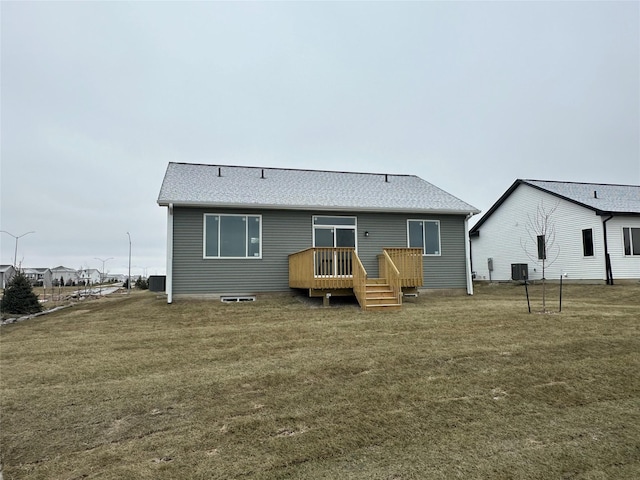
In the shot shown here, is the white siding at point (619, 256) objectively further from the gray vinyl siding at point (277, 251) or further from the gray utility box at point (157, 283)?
the gray utility box at point (157, 283)

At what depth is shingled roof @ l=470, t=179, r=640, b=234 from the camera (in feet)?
56.3

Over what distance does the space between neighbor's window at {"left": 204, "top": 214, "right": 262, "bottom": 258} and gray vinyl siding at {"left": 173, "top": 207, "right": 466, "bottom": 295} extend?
0.52ft

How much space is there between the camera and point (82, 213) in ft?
88.0

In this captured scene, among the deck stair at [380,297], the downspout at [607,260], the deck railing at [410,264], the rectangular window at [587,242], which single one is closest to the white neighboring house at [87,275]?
the deck stair at [380,297]

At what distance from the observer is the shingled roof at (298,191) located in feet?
42.0

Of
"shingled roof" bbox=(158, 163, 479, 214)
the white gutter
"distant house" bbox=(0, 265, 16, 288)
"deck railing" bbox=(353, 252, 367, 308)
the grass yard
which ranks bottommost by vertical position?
the grass yard

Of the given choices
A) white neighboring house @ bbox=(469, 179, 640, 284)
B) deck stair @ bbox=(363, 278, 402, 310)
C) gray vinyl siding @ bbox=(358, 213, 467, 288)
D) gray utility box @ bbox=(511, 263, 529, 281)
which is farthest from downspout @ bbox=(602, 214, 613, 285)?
deck stair @ bbox=(363, 278, 402, 310)

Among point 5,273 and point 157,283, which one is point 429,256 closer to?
point 157,283

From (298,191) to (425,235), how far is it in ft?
15.5

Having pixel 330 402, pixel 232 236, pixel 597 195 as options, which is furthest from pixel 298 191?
pixel 597 195

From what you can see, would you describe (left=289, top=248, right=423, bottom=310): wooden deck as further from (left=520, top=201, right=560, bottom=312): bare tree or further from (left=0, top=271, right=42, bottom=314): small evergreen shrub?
(left=520, top=201, right=560, bottom=312): bare tree

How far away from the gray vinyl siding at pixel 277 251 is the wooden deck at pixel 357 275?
52.3 inches

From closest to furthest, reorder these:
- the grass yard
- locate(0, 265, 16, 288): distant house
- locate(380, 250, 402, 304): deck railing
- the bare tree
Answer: the grass yard, locate(380, 250, 402, 304): deck railing, the bare tree, locate(0, 265, 16, 288): distant house

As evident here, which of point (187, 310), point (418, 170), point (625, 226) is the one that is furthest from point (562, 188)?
point (187, 310)
